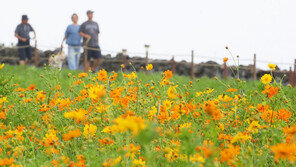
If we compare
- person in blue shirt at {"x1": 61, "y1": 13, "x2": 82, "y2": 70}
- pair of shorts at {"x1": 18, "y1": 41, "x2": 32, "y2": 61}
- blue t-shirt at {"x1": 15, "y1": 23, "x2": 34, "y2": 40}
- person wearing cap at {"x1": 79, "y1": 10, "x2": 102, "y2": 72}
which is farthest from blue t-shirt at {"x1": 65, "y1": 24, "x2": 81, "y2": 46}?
pair of shorts at {"x1": 18, "y1": 41, "x2": 32, "y2": 61}

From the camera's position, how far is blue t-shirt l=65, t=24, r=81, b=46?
351 inches

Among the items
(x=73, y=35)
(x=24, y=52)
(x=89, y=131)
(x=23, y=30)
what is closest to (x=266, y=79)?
(x=89, y=131)

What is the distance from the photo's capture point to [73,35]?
9023mm

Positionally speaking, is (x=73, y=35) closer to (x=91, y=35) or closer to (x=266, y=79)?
(x=91, y=35)

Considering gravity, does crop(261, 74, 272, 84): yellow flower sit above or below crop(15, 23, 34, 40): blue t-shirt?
below

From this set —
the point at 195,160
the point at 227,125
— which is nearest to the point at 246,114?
the point at 227,125

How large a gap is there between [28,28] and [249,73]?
26.5 ft

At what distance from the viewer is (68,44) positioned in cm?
907

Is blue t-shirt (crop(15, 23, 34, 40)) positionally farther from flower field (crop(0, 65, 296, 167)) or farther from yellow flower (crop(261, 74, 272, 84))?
yellow flower (crop(261, 74, 272, 84))

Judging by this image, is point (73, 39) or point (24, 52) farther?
point (24, 52)

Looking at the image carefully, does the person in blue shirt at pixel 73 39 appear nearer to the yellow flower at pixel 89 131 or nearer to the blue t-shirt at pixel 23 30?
the blue t-shirt at pixel 23 30

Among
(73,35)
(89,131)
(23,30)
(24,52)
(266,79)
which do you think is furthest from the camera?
(24,52)

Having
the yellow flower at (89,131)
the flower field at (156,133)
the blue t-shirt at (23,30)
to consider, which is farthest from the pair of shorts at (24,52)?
the yellow flower at (89,131)

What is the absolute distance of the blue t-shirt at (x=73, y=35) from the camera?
891 centimetres
